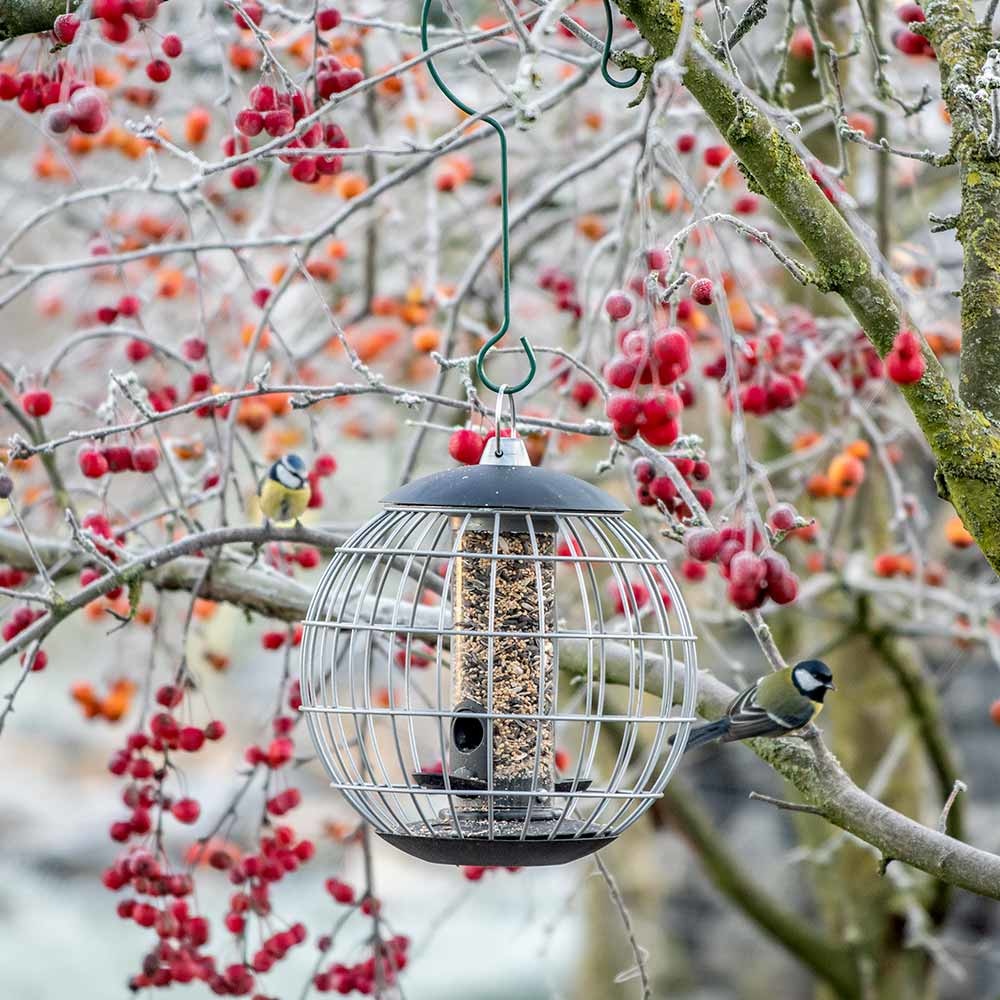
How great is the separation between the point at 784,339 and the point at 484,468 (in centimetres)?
184

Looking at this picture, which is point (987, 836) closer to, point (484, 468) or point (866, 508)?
point (866, 508)

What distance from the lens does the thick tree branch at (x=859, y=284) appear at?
8.34 feet

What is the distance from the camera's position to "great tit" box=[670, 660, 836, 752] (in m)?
3.06

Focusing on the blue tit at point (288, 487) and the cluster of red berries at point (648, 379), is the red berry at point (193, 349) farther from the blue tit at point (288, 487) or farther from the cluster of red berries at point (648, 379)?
the cluster of red berries at point (648, 379)

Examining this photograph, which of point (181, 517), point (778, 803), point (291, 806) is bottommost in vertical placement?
point (778, 803)

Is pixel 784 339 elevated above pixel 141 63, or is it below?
below

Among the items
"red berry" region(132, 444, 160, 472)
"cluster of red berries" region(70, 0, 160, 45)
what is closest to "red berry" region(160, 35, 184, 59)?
"cluster of red berries" region(70, 0, 160, 45)

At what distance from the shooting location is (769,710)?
3129mm

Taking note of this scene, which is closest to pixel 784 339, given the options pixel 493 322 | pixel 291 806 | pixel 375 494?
pixel 493 322

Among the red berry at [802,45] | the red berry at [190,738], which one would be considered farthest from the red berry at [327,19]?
the red berry at [802,45]

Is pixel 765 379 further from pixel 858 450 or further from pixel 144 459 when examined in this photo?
pixel 144 459

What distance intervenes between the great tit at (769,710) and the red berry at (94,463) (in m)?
1.55

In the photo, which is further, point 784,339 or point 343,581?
point 784,339

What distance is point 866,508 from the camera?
5844 mm
